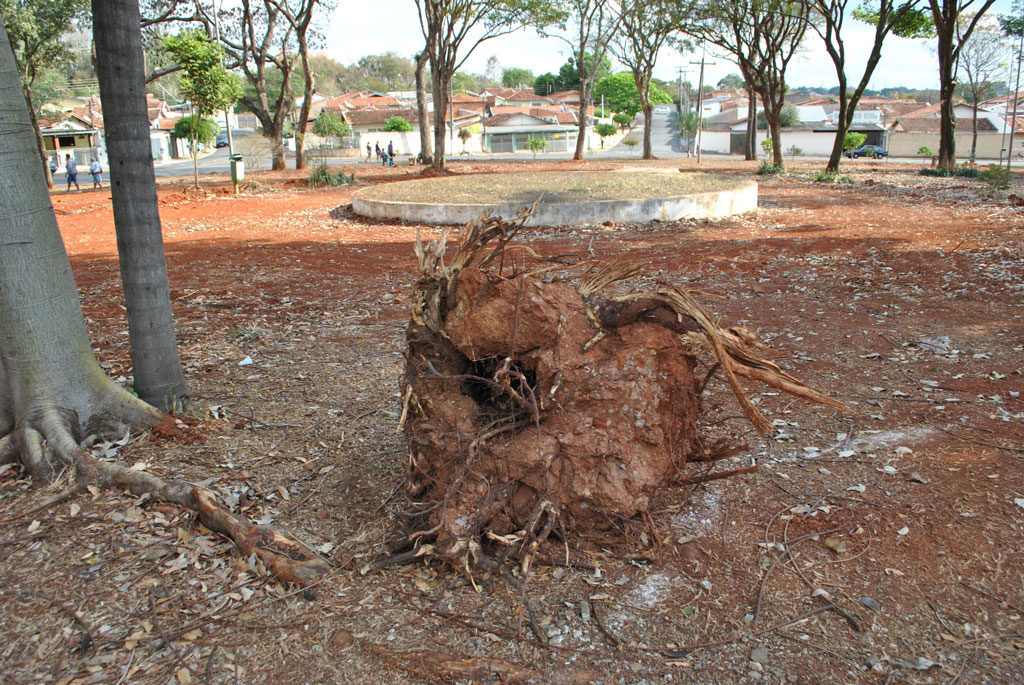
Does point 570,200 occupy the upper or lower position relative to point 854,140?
lower

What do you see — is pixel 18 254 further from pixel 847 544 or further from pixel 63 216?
pixel 63 216

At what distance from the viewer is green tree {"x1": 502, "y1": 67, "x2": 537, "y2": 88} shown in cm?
12344

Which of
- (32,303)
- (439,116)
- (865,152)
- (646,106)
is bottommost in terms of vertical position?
(32,303)

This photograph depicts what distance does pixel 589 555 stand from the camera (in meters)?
3.20

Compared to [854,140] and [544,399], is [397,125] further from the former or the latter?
[544,399]

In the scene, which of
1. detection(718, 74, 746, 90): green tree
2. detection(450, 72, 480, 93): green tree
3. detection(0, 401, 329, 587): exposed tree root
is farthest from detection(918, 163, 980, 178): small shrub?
detection(718, 74, 746, 90): green tree

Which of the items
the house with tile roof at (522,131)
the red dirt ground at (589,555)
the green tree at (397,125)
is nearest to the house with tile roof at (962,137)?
the house with tile roof at (522,131)

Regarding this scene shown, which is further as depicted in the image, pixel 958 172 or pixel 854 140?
pixel 854 140

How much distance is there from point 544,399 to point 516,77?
12991 cm

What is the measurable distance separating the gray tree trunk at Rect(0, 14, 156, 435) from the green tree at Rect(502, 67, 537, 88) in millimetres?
125096

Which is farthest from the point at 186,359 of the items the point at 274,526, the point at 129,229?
the point at 274,526

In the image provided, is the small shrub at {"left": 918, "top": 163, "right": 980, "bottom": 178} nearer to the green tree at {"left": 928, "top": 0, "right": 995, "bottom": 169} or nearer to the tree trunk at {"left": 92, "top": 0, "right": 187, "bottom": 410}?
the green tree at {"left": 928, "top": 0, "right": 995, "bottom": 169}

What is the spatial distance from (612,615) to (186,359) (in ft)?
14.3

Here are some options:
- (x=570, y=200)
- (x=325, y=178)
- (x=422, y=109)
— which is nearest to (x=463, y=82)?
(x=422, y=109)
